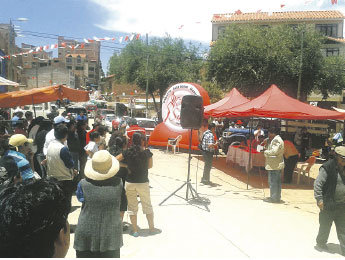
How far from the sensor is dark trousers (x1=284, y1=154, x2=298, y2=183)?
985 centimetres

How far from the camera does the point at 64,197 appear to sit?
1.82 meters

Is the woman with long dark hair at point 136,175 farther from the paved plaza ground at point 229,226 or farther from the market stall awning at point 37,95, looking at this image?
the market stall awning at point 37,95

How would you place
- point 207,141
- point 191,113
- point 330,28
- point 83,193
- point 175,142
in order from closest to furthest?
point 83,193
point 191,113
point 207,141
point 175,142
point 330,28

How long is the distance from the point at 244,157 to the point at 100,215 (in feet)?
28.9

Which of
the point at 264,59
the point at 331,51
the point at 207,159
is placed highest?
the point at 331,51

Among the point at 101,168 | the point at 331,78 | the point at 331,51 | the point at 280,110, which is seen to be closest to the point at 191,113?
the point at 280,110

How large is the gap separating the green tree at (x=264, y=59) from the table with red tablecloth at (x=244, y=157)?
46.0ft

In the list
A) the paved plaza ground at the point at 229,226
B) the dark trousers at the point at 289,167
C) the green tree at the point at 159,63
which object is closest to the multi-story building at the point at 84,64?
the green tree at the point at 159,63

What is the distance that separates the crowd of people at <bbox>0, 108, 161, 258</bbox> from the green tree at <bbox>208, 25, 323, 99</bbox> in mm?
20084

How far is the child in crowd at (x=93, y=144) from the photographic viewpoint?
21.3 ft

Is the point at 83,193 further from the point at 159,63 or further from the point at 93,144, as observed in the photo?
the point at 159,63

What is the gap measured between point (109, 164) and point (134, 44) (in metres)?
35.1

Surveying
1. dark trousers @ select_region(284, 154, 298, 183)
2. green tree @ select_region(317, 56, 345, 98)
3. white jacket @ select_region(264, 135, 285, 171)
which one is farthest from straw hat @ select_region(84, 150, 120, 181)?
green tree @ select_region(317, 56, 345, 98)

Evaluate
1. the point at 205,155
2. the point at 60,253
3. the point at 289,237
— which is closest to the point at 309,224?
the point at 289,237
